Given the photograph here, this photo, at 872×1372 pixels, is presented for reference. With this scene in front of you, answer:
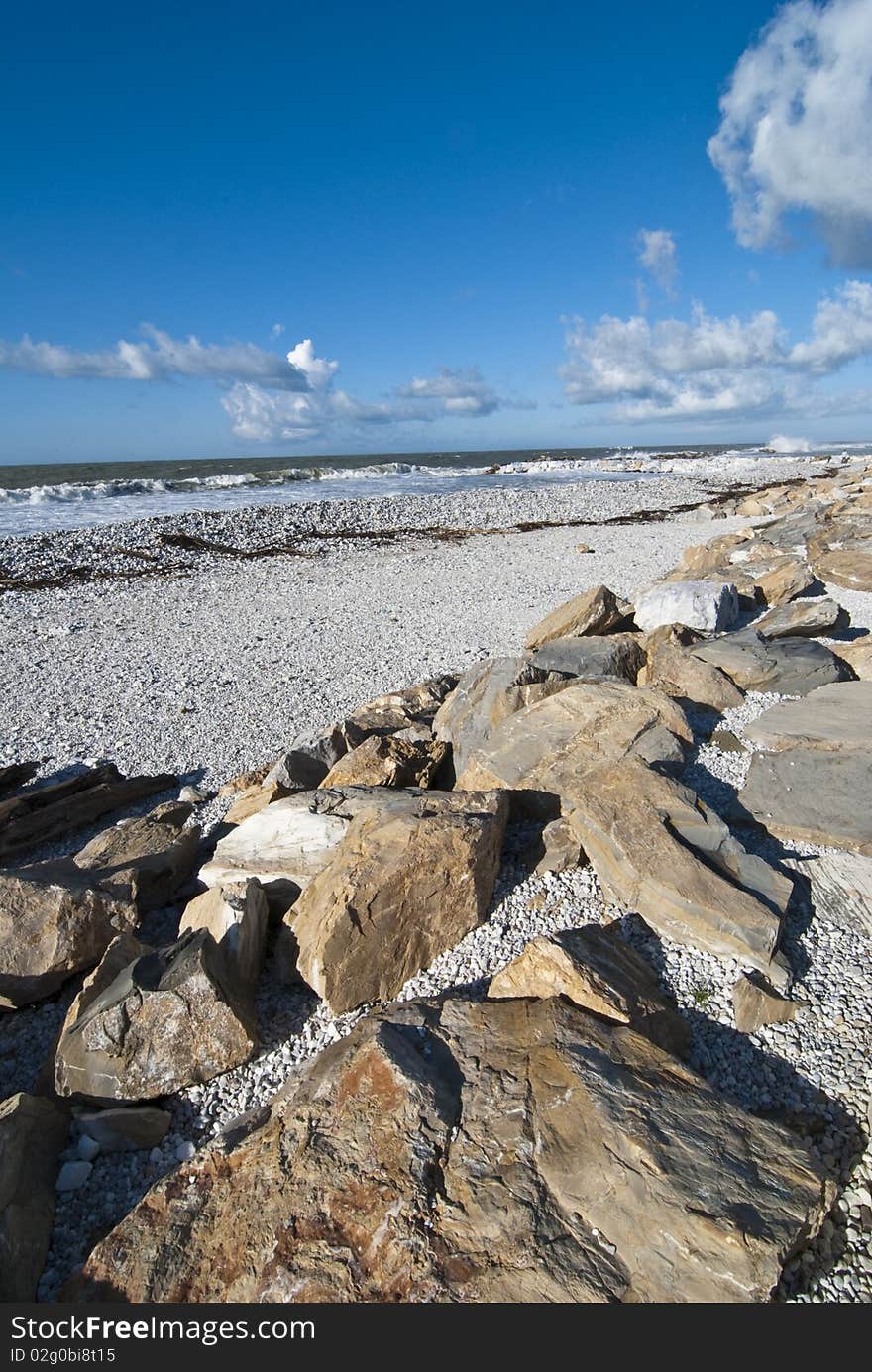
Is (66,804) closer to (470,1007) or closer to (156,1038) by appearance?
(156,1038)

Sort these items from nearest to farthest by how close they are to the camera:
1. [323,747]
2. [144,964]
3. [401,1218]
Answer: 1. [401,1218]
2. [144,964]
3. [323,747]

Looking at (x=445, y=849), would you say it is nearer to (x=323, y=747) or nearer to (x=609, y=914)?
(x=609, y=914)

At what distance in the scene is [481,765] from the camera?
19.0 ft

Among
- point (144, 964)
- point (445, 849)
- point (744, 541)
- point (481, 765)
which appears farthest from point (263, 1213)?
point (744, 541)

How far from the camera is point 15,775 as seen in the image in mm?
7645

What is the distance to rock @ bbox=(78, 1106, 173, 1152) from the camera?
341 centimetres

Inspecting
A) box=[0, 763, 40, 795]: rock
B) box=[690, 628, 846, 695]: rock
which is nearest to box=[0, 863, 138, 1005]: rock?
box=[0, 763, 40, 795]: rock

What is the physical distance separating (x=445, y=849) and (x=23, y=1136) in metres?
Result: 2.52

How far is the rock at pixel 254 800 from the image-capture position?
20.2 ft

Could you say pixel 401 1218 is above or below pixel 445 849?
below

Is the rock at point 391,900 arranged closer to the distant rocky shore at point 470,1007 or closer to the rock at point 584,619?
the distant rocky shore at point 470,1007

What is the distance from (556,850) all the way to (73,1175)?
3255 mm

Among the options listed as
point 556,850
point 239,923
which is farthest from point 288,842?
point 556,850

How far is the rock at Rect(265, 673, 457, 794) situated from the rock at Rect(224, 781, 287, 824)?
2.5 inches
